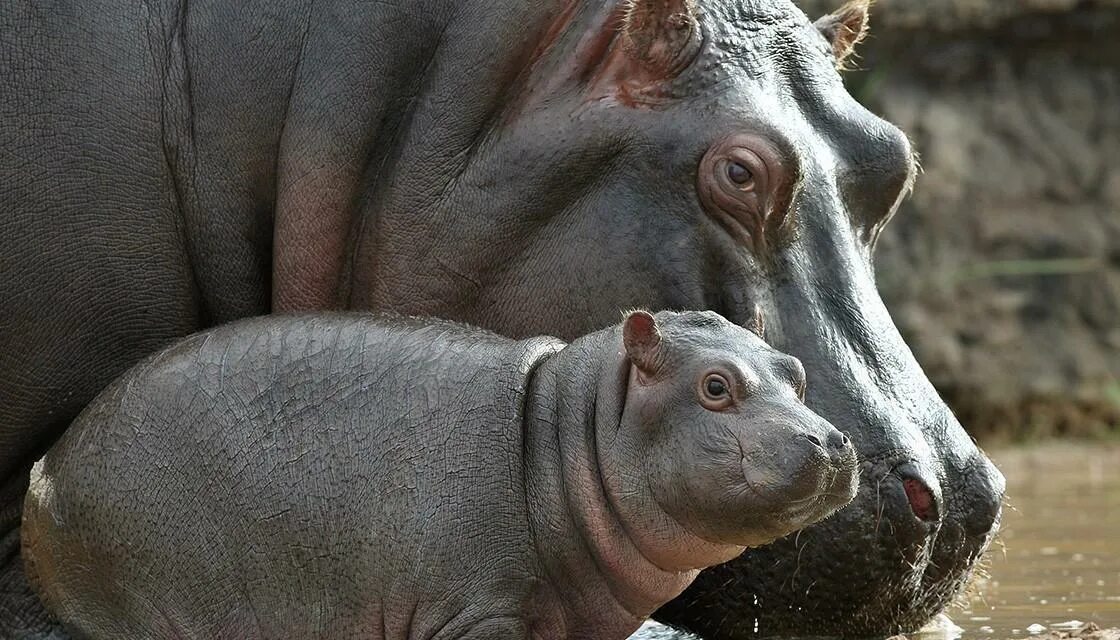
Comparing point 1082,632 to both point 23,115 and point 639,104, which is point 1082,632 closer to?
point 639,104

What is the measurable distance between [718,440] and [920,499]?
1.88 feet

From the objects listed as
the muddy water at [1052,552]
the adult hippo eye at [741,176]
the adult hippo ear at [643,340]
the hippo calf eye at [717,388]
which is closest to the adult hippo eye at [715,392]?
the hippo calf eye at [717,388]

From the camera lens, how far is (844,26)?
190 inches

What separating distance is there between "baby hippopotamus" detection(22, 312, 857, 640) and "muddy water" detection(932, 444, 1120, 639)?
124 centimetres

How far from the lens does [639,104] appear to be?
421 centimetres

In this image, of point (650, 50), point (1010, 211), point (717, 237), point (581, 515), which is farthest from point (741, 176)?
point (1010, 211)

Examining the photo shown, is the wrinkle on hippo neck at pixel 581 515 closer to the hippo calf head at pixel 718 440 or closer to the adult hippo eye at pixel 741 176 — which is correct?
the hippo calf head at pixel 718 440

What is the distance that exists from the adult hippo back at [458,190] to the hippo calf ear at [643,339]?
0.51 m

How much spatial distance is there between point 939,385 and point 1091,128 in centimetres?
168

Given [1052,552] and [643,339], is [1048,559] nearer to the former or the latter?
[1052,552]

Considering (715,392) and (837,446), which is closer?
(837,446)

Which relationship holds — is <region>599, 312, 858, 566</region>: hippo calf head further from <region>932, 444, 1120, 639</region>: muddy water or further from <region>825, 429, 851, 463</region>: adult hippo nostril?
<region>932, 444, 1120, 639</region>: muddy water

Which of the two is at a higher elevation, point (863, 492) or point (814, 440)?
point (814, 440)

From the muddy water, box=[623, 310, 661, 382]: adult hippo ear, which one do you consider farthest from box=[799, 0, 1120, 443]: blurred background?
box=[623, 310, 661, 382]: adult hippo ear
